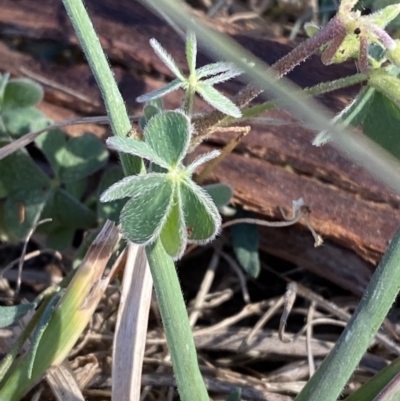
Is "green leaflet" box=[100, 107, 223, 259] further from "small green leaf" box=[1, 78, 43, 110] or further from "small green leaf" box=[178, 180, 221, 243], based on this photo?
"small green leaf" box=[1, 78, 43, 110]

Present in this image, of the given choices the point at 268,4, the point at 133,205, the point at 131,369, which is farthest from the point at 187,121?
the point at 268,4

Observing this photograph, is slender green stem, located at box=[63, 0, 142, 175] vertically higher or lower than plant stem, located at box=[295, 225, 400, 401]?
higher

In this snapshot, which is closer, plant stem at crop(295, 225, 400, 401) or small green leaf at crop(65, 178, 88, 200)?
Answer: plant stem at crop(295, 225, 400, 401)

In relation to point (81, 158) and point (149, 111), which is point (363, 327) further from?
point (81, 158)

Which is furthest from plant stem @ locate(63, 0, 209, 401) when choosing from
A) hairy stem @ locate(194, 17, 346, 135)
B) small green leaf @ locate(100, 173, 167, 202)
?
hairy stem @ locate(194, 17, 346, 135)

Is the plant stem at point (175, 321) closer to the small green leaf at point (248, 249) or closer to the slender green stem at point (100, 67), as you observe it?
the slender green stem at point (100, 67)

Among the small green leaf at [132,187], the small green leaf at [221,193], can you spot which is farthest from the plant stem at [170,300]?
the small green leaf at [221,193]

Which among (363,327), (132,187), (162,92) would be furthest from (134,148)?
(363,327)
